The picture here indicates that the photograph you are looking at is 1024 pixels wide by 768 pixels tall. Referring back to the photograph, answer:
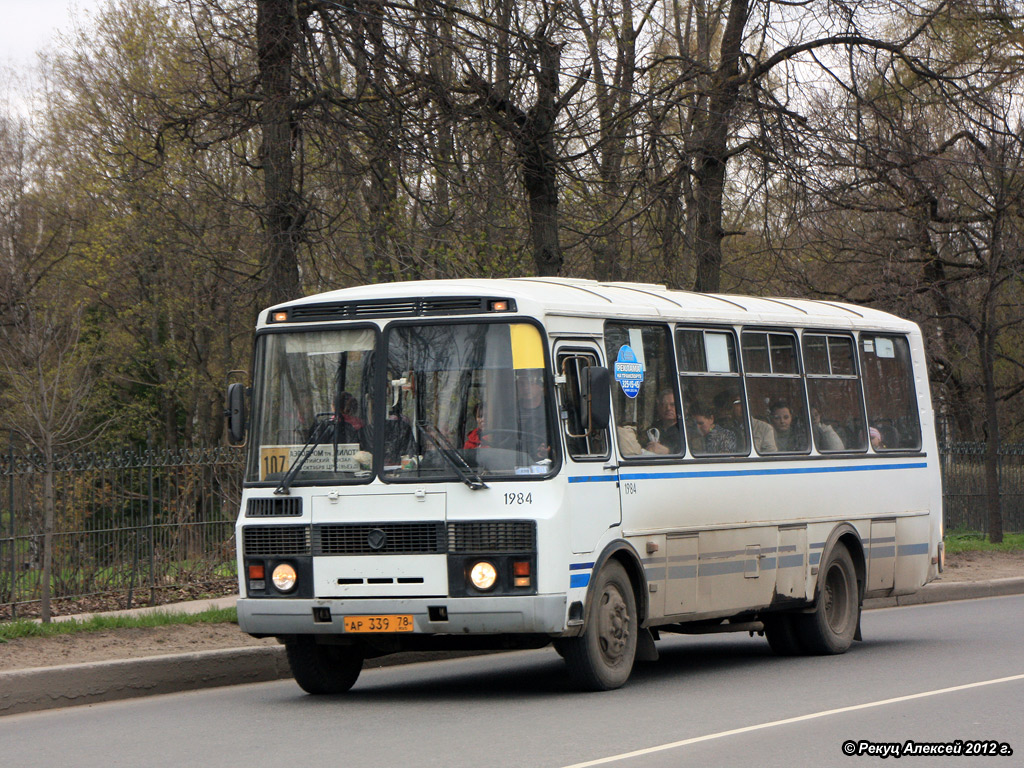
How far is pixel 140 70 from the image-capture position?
3591cm

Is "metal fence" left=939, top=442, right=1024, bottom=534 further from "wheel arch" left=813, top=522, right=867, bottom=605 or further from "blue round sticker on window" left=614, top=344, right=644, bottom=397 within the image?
"blue round sticker on window" left=614, top=344, right=644, bottom=397

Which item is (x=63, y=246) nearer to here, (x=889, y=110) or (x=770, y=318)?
(x=889, y=110)

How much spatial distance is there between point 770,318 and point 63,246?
2872 centimetres

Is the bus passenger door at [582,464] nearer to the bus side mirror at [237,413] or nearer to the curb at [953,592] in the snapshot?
the bus side mirror at [237,413]

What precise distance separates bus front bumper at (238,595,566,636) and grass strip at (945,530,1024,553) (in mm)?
15375

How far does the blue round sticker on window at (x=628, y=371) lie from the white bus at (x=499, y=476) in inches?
0.8

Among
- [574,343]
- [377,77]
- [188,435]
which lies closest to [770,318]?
[574,343]

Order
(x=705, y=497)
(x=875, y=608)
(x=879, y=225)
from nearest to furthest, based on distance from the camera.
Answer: (x=705, y=497) < (x=875, y=608) < (x=879, y=225)

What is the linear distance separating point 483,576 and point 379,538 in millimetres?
770

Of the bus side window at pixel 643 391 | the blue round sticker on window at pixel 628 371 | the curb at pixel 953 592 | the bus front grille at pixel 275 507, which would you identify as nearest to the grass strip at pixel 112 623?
the bus front grille at pixel 275 507

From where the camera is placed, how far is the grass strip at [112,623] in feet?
39.3

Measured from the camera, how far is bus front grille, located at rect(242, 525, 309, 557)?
1013 centimetres

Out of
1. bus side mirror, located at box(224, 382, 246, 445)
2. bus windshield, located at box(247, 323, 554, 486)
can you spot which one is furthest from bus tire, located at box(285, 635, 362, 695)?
bus side mirror, located at box(224, 382, 246, 445)

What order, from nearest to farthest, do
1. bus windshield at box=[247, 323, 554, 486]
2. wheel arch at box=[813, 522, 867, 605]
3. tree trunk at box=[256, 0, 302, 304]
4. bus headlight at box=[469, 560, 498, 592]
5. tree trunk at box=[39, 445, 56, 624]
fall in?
bus headlight at box=[469, 560, 498, 592] < bus windshield at box=[247, 323, 554, 486] < wheel arch at box=[813, 522, 867, 605] < tree trunk at box=[39, 445, 56, 624] < tree trunk at box=[256, 0, 302, 304]
